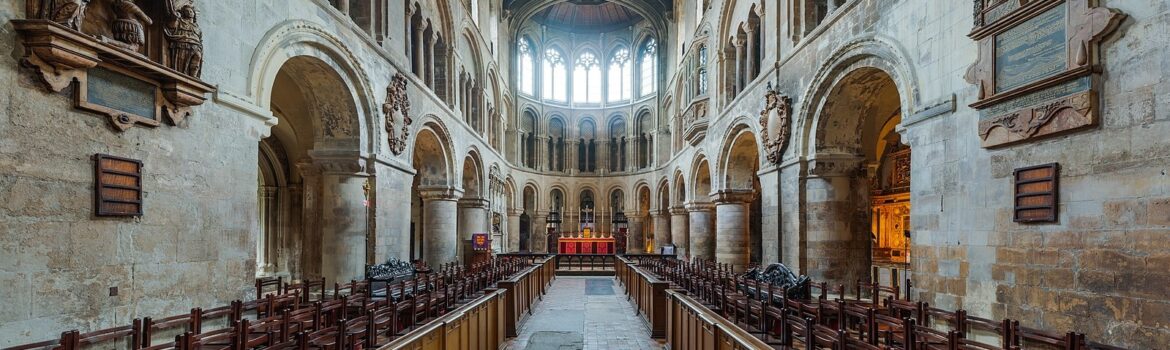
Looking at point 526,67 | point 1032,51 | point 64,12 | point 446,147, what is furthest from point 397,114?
point 526,67

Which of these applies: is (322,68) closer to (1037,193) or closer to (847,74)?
(847,74)

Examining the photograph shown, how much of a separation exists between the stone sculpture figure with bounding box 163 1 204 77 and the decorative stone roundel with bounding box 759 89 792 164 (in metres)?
9.15

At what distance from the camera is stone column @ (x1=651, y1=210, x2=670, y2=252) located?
27219mm

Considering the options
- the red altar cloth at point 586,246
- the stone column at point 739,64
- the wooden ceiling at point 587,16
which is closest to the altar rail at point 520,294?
the stone column at point 739,64

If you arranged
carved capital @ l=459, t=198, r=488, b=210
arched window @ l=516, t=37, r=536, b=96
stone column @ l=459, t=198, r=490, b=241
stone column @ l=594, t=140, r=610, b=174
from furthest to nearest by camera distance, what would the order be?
stone column @ l=594, t=140, r=610, b=174
arched window @ l=516, t=37, r=536, b=96
carved capital @ l=459, t=198, r=488, b=210
stone column @ l=459, t=198, r=490, b=241

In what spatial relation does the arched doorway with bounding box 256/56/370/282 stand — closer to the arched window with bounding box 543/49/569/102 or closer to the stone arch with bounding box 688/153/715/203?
the stone arch with bounding box 688/153/715/203

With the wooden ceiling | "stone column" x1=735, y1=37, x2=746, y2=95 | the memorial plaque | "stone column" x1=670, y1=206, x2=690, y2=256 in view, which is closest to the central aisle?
the memorial plaque

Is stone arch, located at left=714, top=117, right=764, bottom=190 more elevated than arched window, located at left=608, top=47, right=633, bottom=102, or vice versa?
arched window, located at left=608, top=47, right=633, bottom=102

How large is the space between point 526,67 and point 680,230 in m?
12.4

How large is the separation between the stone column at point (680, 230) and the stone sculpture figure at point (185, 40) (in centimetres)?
1928

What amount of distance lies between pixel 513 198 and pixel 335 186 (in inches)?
697

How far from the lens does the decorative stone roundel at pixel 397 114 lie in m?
11.4

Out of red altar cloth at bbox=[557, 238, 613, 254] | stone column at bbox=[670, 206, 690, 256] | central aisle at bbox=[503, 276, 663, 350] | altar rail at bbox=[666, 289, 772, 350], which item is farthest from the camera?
stone column at bbox=[670, 206, 690, 256]

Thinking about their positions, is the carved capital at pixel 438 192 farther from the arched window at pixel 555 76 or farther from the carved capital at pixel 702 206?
the arched window at pixel 555 76
